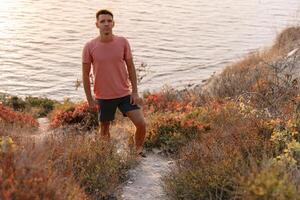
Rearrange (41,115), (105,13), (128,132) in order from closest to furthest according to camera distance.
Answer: (105,13) → (128,132) → (41,115)

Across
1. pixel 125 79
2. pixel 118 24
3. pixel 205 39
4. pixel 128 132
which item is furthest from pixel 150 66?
pixel 125 79

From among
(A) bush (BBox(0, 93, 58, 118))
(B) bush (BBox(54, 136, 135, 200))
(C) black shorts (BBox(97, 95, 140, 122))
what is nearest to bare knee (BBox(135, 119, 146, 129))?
(C) black shorts (BBox(97, 95, 140, 122))

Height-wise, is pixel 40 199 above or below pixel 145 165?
above

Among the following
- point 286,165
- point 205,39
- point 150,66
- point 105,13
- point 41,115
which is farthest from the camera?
point 205,39

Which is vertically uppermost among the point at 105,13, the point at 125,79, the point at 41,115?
the point at 105,13

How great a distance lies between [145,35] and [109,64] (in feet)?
67.0

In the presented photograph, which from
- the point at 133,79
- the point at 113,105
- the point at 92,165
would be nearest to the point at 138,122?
the point at 113,105

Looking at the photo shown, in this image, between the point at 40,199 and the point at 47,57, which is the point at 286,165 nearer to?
the point at 40,199

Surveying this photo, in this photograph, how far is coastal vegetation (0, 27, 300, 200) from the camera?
162 inches

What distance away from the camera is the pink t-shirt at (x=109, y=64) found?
7184mm

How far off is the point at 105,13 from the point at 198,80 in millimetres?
13225

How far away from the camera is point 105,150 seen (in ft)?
21.6

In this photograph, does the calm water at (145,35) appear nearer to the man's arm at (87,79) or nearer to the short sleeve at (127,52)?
the man's arm at (87,79)

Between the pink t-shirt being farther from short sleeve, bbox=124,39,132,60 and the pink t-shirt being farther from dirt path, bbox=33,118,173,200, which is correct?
dirt path, bbox=33,118,173,200
